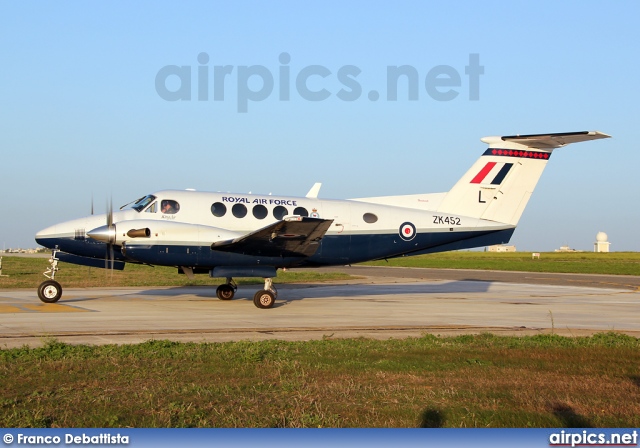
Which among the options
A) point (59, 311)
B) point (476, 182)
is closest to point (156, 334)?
point (59, 311)

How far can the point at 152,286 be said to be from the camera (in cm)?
3256

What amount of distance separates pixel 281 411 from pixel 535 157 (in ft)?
64.9

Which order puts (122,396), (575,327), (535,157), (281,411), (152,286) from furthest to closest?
(152,286), (535,157), (575,327), (122,396), (281,411)

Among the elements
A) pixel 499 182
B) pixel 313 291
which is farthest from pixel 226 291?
pixel 499 182

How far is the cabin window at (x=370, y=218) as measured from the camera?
24.2m

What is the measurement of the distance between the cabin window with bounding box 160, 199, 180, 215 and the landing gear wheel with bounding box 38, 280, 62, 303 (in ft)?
13.6

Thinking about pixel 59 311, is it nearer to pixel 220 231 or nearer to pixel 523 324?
pixel 220 231

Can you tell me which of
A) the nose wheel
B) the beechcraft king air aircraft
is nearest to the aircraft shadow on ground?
the nose wheel

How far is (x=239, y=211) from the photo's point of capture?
900 inches

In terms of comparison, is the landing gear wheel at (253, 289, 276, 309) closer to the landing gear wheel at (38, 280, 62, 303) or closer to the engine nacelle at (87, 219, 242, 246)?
the engine nacelle at (87, 219, 242, 246)

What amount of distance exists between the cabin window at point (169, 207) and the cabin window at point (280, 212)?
317 centimetres

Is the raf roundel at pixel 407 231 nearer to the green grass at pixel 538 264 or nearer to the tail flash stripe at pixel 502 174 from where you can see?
the tail flash stripe at pixel 502 174

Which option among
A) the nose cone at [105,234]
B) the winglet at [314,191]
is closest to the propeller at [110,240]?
the nose cone at [105,234]

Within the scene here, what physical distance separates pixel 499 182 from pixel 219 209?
10.1m
